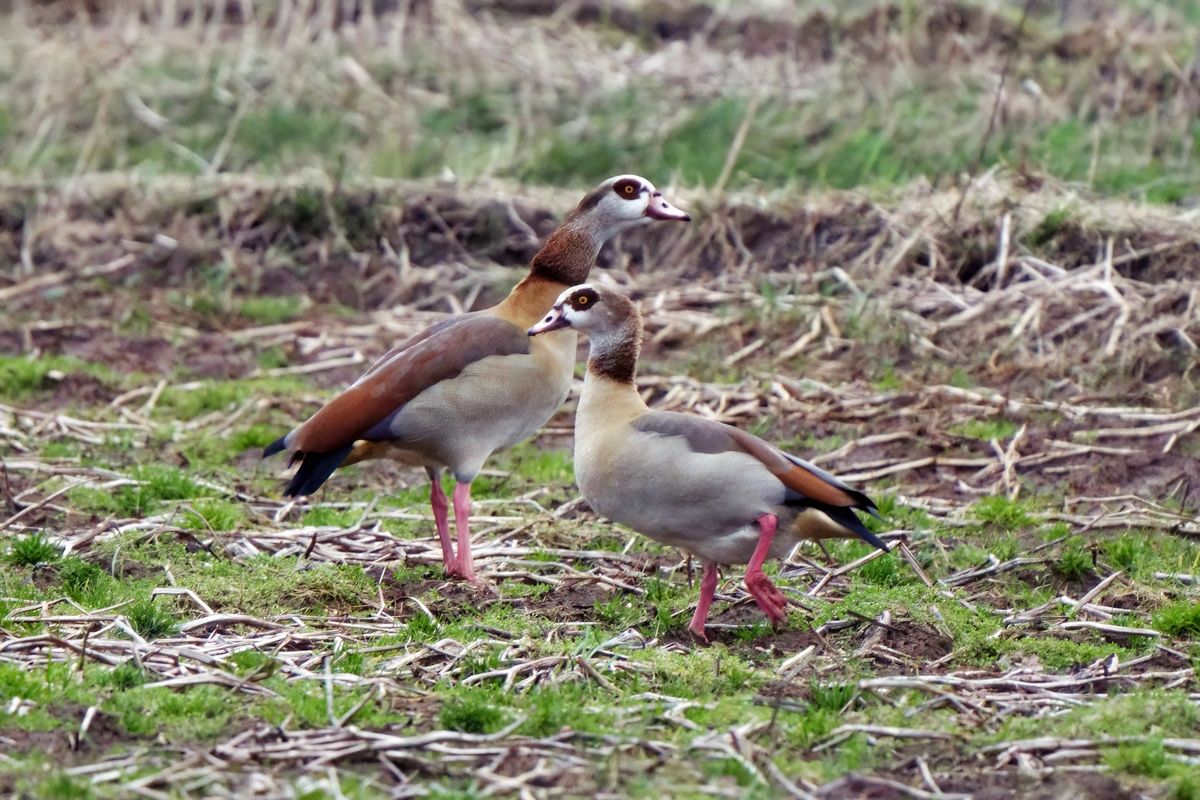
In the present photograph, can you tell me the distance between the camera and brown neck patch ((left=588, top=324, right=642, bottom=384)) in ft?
21.5

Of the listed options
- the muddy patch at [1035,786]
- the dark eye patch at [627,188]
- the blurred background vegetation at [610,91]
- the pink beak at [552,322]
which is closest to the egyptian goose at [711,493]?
the pink beak at [552,322]

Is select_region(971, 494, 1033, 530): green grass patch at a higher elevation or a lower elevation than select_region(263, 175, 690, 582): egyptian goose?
lower

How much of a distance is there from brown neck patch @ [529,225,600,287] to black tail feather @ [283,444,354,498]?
1296 mm

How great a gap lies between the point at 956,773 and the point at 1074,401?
4518 millimetres

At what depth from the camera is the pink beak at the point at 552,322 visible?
6.75 meters

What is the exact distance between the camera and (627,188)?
7707mm

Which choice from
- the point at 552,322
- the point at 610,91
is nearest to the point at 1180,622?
the point at 552,322

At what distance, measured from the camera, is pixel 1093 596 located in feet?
21.1

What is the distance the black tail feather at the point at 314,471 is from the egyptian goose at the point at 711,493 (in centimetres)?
108

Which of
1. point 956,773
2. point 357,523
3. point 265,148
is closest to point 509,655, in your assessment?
point 956,773

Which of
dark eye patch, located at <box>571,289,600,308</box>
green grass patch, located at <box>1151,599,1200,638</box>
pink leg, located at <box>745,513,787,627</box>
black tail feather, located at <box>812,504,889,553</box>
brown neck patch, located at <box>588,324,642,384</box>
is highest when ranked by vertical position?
dark eye patch, located at <box>571,289,600,308</box>

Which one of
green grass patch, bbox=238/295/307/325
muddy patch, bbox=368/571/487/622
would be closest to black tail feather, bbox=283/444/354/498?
muddy patch, bbox=368/571/487/622

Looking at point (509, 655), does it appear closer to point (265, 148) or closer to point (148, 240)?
point (148, 240)

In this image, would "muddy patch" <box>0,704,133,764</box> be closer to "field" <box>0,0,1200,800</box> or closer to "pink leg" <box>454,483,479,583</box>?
"field" <box>0,0,1200,800</box>
